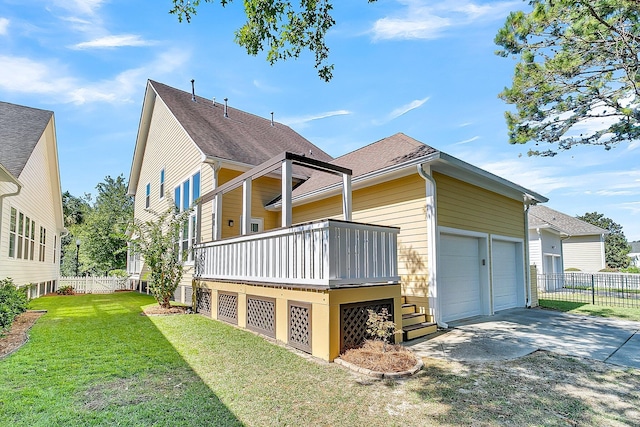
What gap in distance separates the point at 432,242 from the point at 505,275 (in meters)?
4.32

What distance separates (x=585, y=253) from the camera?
86.7ft

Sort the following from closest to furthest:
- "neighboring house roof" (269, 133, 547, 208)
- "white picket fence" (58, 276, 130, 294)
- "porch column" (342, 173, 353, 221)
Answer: "porch column" (342, 173, 353, 221)
"neighboring house roof" (269, 133, 547, 208)
"white picket fence" (58, 276, 130, 294)

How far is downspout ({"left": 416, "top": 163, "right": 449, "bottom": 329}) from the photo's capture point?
7203mm

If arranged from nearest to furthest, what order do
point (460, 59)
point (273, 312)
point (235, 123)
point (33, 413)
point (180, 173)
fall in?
point (33, 413) < point (273, 312) < point (460, 59) < point (180, 173) < point (235, 123)

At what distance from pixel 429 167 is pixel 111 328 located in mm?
7548

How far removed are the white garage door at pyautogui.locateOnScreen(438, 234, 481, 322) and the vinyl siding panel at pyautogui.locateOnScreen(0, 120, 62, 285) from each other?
11436 millimetres

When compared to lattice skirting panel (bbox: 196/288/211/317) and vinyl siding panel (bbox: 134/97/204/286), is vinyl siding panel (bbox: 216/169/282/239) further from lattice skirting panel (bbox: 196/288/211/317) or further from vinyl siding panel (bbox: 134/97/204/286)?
lattice skirting panel (bbox: 196/288/211/317)

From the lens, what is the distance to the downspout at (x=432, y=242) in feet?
23.6

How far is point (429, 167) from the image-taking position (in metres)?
7.40

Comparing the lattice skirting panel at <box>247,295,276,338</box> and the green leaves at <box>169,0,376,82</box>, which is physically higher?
the green leaves at <box>169,0,376,82</box>

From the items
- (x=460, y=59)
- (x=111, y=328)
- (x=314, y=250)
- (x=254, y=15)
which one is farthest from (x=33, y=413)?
(x=460, y=59)

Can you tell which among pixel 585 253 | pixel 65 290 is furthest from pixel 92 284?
pixel 585 253

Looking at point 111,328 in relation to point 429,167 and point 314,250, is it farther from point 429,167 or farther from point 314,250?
point 429,167

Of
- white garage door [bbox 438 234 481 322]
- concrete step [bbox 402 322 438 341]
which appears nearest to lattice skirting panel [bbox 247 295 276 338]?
concrete step [bbox 402 322 438 341]
